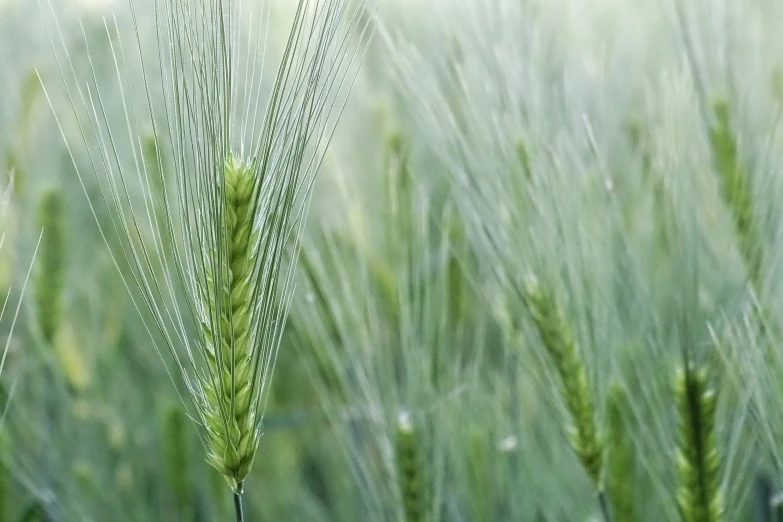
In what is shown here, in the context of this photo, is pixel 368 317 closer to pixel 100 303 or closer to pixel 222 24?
pixel 222 24

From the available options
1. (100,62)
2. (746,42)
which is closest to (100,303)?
(100,62)

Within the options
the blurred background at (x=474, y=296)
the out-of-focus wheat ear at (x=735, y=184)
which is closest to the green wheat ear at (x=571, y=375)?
the blurred background at (x=474, y=296)

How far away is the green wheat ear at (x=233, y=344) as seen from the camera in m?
0.31

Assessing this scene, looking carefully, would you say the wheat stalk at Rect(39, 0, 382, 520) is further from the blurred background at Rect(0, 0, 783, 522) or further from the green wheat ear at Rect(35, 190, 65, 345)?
the green wheat ear at Rect(35, 190, 65, 345)

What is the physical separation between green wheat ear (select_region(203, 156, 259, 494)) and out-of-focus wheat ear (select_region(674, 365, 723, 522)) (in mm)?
218

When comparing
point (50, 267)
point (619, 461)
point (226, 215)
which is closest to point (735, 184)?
point (619, 461)

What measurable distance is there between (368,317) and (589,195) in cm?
15

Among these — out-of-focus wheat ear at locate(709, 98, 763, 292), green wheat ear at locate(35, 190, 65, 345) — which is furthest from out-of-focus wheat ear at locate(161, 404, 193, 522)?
out-of-focus wheat ear at locate(709, 98, 763, 292)

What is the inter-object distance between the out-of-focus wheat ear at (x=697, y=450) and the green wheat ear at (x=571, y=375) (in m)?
0.04

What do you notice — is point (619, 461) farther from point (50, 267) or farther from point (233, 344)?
point (50, 267)

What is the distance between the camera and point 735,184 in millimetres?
550

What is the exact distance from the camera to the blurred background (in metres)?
0.44

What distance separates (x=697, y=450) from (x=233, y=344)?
24 centimetres

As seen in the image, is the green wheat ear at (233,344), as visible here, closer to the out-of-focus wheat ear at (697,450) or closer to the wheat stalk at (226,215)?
the wheat stalk at (226,215)
